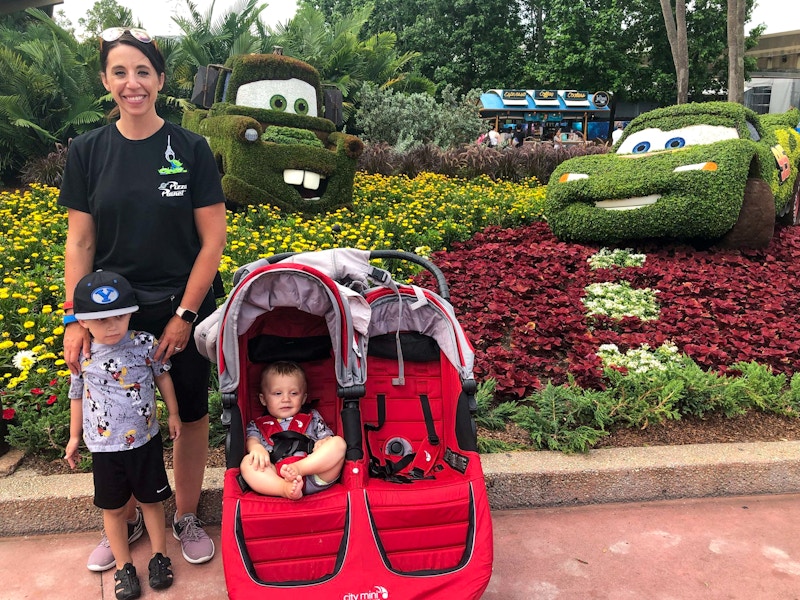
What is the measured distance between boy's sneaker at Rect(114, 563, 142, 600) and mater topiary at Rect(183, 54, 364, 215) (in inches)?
201

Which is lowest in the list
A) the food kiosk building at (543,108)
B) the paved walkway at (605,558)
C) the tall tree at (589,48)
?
the paved walkway at (605,558)

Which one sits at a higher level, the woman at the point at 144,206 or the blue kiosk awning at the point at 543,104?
the blue kiosk awning at the point at 543,104

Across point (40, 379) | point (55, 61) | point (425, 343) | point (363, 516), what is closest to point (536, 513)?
point (425, 343)

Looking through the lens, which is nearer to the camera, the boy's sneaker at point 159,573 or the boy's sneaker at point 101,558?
the boy's sneaker at point 159,573

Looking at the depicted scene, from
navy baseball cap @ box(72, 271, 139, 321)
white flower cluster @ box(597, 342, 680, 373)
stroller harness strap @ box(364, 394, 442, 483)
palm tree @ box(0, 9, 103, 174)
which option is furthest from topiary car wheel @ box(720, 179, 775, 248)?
palm tree @ box(0, 9, 103, 174)

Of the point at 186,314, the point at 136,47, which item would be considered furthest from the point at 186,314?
the point at 136,47

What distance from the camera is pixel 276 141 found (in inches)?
276

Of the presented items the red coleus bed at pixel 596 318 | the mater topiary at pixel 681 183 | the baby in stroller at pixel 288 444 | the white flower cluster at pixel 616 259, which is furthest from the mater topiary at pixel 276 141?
the baby in stroller at pixel 288 444

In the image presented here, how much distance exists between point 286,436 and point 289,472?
309mm

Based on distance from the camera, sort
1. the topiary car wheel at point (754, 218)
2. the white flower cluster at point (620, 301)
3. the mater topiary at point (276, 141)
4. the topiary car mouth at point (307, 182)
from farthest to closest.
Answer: the topiary car mouth at point (307, 182) < the mater topiary at point (276, 141) < the topiary car wheel at point (754, 218) < the white flower cluster at point (620, 301)

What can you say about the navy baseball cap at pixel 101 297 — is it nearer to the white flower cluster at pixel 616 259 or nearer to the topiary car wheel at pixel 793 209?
the white flower cluster at pixel 616 259

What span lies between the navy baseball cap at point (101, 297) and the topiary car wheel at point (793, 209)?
7.96 meters

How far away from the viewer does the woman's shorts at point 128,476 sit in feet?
7.09

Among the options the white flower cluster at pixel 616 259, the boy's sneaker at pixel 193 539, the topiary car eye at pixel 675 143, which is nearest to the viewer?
the boy's sneaker at pixel 193 539
